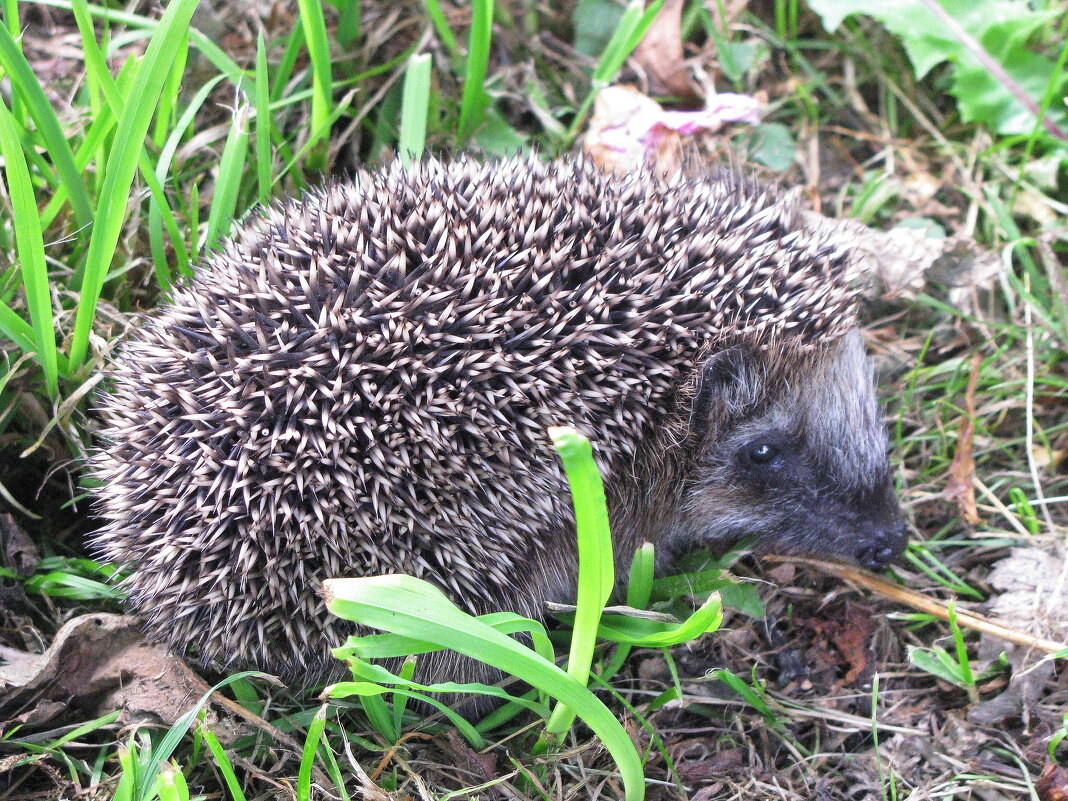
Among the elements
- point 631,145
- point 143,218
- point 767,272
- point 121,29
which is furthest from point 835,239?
point 121,29

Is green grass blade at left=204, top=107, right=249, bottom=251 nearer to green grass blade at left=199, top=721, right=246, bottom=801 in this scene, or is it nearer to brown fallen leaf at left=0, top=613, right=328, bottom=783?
brown fallen leaf at left=0, top=613, right=328, bottom=783

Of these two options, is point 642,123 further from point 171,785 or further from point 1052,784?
point 171,785

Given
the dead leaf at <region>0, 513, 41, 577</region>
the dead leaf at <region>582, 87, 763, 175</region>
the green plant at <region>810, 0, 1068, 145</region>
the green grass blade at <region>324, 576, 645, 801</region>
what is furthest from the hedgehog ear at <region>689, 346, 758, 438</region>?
the dead leaf at <region>0, 513, 41, 577</region>

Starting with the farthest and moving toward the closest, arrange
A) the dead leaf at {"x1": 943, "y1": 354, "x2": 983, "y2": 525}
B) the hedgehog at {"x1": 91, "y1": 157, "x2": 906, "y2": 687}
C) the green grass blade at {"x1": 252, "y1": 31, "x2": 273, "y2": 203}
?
the dead leaf at {"x1": 943, "y1": 354, "x2": 983, "y2": 525} < the green grass blade at {"x1": 252, "y1": 31, "x2": 273, "y2": 203} < the hedgehog at {"x1": 91, "y1": 157, "x2": 906, "y2": 687}

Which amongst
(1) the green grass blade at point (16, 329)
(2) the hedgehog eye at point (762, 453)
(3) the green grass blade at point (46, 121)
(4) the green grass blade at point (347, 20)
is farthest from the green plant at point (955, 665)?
(4) the green grass blade at point (347, 20)

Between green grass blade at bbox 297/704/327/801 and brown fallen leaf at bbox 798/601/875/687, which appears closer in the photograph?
green grass blade at bbox 297/704/327/801

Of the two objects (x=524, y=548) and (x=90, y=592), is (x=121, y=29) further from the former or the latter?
(x=524, y=548)

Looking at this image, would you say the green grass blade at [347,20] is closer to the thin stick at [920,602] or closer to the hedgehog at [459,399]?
the hedgehog at [459,399]

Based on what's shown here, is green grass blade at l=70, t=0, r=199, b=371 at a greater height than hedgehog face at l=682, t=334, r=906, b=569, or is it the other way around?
green grass blade at l=70, t=0, r=199, b=371
